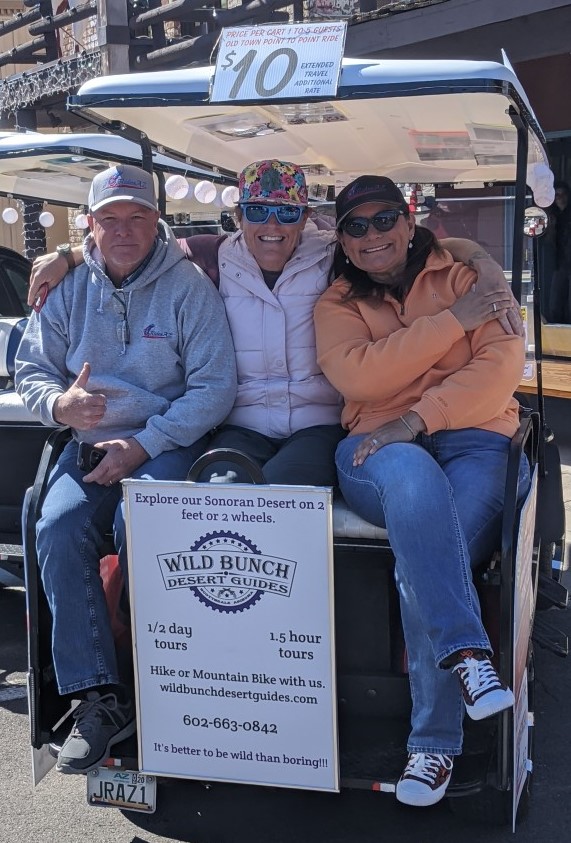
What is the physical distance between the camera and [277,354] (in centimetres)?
325

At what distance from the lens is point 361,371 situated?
3.00m

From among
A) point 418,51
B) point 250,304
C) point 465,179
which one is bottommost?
point 250,304

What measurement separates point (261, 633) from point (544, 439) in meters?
1.84

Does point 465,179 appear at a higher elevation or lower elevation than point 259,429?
higher

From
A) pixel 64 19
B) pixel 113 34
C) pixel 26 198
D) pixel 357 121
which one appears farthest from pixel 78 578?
pixel 64 19

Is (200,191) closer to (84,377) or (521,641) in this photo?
(84,377)

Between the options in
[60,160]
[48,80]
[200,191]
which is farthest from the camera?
[48,80]

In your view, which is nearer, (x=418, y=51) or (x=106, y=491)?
(x=106, y=491)

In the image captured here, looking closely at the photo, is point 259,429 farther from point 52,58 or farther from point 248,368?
point 52,58

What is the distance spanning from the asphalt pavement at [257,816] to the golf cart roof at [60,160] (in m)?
2.73

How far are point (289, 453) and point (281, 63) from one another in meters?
1.20

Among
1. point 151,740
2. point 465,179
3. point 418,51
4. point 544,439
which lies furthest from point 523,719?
point 418,51

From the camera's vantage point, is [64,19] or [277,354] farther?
[64,19]

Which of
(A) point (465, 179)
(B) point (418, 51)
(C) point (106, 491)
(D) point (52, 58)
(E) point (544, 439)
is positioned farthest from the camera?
(D) point (52, 58)
